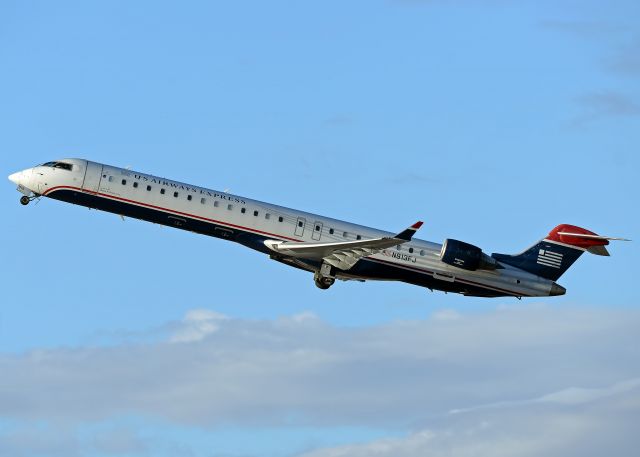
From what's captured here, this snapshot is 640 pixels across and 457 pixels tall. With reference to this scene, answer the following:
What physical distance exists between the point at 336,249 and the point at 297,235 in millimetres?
2330

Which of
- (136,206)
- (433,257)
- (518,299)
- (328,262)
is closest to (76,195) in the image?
(136,206)

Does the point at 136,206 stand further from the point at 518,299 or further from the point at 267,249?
the point at 518,299

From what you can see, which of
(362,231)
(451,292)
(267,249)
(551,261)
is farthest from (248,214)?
(551,261)

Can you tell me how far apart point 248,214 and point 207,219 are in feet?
5.91

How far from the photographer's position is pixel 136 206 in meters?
55.5

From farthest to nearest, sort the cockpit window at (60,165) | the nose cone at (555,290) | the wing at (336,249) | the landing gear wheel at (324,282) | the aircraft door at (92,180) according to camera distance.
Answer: the nose cone at (555,290)
the landing gear wheel at (324,282)
the cockpit window at (60,165)
the aircraft door at (92,180)
the wing at (336,249)

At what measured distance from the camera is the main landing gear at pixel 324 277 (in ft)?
188

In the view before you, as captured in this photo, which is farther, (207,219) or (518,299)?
(518,299)

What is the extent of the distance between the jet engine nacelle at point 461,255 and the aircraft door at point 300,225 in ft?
20.6

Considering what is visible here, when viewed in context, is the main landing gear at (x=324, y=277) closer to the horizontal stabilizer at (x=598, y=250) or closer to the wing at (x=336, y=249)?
the wing at (x=336, y=249)

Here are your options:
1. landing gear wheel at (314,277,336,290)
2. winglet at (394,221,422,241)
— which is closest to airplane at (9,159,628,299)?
landing gear wheel at (314,277,336,290)

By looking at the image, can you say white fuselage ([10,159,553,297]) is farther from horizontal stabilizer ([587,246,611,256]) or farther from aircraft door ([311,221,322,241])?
horizontal stabilizer ([587,246,611,256])

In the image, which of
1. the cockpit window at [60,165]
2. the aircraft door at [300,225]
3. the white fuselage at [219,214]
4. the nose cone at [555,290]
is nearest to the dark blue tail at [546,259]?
the nose cone at [555,290]

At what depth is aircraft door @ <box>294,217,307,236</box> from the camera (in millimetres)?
56719
